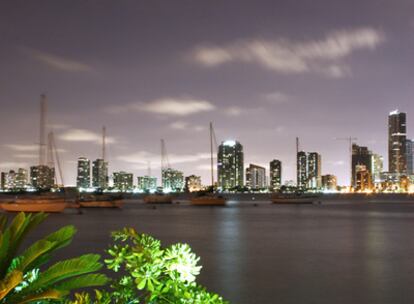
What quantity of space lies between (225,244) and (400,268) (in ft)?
53.6

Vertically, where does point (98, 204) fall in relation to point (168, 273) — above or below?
below

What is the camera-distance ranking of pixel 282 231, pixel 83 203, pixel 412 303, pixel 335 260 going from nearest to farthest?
pixel 412 303 → pixel 335 260 → pixel 282 231 → pixel 83 203

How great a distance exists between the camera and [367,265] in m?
30.6

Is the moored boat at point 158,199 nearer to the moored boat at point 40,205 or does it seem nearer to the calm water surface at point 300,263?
the moored boat at point 40,205

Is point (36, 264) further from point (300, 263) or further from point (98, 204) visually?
point (98, 204)

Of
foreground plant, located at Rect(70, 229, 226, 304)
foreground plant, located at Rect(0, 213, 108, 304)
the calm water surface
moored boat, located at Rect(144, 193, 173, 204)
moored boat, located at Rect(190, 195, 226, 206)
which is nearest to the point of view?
foreground plant, located at Rect(70, 229, 226, 304)

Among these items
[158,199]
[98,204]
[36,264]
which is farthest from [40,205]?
[36,264]

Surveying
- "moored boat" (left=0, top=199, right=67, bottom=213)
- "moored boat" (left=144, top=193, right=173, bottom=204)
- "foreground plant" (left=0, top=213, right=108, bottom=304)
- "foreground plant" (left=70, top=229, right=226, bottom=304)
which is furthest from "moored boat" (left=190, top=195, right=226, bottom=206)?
"foreground plant" (left=70, top=229, right=226, bottom=304)

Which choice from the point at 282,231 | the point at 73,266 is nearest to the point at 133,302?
the point at 73,266

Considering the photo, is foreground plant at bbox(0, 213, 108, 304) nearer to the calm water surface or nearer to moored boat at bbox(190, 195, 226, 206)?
the calm water surface

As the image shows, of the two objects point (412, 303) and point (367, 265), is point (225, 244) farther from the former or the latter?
point (412, 303)

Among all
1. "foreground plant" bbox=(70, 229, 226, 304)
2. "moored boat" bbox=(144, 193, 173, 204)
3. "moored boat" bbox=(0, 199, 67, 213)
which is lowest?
"moored boat" bbox=(144, 193, 173, 204)

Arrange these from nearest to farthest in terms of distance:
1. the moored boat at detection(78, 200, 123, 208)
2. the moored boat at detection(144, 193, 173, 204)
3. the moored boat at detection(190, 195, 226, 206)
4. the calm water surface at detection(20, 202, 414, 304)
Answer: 1. the calm water surface at detection(20, 202, 414, 304)
2. the moored boat at detection(78, 200, 123, 208)
3. the moored boat at detection(190, 195, 226, 206)
4. the moored boat at detection(144, 193, 173, 204)

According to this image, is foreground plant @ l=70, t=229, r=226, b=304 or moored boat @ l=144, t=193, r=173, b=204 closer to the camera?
foreground plant @ l=70, t=229, r=226, b=304
